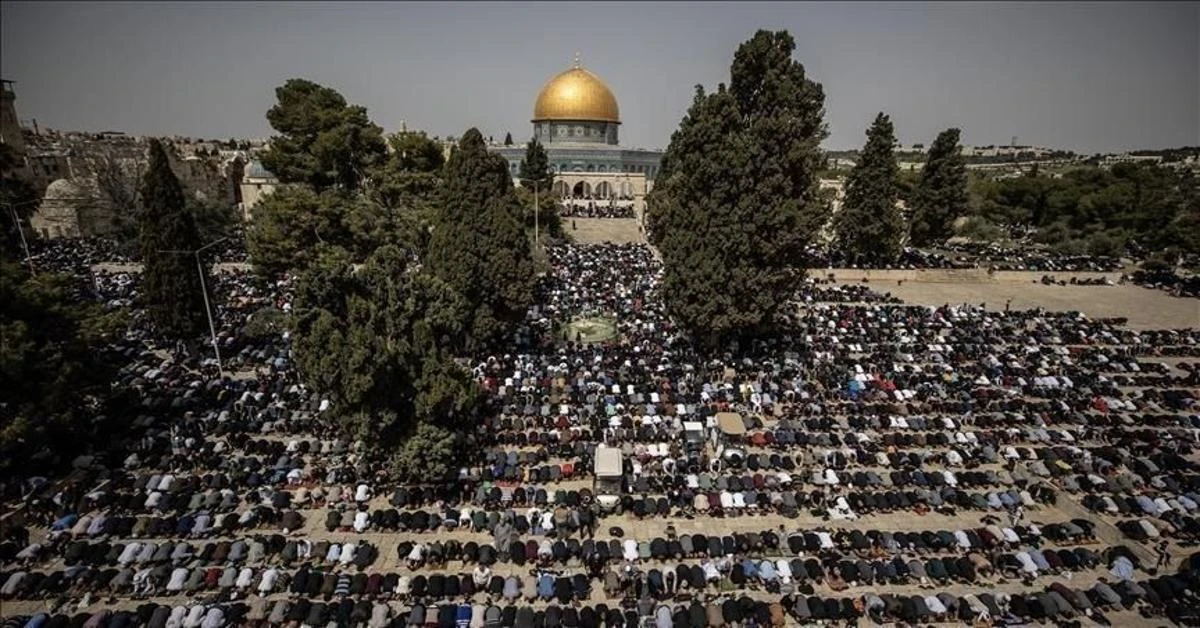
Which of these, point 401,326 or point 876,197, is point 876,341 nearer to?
point 876,197

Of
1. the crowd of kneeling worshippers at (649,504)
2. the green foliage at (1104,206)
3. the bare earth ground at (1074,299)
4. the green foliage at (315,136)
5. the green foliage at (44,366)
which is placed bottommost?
the crowd of kneeling worshippers at (649,504)

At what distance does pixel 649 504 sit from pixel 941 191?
46.0 m

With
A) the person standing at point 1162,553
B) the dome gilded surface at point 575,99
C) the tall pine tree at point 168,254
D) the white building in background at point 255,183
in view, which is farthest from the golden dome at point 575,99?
the person standing at point 1162,553

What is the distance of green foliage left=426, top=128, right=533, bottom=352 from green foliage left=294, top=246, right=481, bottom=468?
661 cm

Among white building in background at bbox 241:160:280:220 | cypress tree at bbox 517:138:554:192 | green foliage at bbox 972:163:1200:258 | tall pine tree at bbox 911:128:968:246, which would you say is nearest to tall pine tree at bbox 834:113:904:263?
tall pine tree at bbox 911:128:968:246

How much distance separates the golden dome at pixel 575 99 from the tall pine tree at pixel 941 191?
3958cm

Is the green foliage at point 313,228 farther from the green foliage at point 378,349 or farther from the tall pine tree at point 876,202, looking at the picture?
the tall pine tree at point 876,202

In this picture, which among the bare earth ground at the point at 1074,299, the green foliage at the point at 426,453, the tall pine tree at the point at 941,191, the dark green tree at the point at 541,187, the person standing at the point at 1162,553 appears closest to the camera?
the person standing at the point at 1162,553

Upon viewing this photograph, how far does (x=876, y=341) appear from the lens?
28781 mm

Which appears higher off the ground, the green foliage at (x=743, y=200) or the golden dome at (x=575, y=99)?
the golden dome at (x=575, y=99)

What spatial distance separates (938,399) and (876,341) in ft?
22.3

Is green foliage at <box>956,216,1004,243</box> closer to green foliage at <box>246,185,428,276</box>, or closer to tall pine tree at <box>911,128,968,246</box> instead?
tall pine tree at <box>911,128,968,246</box>

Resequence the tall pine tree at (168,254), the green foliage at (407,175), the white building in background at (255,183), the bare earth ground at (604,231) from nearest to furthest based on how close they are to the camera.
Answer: the tall pine tree at (168,254), the green foliage at (407,175), the bare earth ground at (604,231), the white building in background at (255,183)

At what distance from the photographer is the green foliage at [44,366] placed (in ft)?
50.5
